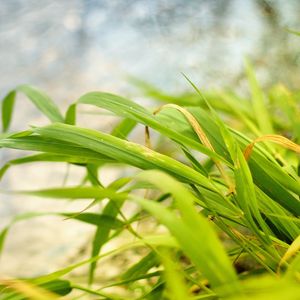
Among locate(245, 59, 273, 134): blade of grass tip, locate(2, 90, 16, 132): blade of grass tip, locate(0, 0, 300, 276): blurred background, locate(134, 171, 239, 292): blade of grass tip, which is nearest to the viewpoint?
locate(134, 171, 239, 292): blade of grass tip

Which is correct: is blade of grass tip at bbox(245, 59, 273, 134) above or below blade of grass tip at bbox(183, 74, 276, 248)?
above

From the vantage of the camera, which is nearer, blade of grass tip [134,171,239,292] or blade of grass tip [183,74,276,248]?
blade of grass tip [134,171,239,292]

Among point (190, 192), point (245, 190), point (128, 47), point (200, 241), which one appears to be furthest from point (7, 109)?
point (128, 47)

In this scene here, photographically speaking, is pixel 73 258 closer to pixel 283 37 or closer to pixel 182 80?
pixel 182 80

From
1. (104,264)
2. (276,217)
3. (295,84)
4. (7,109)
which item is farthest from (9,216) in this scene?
(276,217)

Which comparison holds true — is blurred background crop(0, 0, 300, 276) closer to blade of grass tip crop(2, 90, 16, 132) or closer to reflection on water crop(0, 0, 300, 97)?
reflection on water crop(0, 0, 300, 97)

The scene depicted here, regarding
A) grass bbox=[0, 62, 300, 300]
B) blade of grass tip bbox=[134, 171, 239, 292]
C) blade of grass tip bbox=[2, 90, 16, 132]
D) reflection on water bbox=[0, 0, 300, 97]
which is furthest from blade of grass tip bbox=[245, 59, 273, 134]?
reflection on water bbox=[0, 0, 300, 97]

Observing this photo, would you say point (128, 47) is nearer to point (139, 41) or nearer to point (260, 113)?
point (139, 41)

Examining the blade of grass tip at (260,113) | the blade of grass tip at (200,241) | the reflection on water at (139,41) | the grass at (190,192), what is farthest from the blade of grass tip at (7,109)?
the reflection on water at (139,41)

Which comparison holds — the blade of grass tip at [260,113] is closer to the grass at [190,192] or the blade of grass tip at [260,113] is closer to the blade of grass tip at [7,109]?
the grass at [190,192]

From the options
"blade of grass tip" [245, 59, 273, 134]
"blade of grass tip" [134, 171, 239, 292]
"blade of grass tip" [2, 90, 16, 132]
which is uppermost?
"blade of grass tip" [2, 90, 16, 132]
